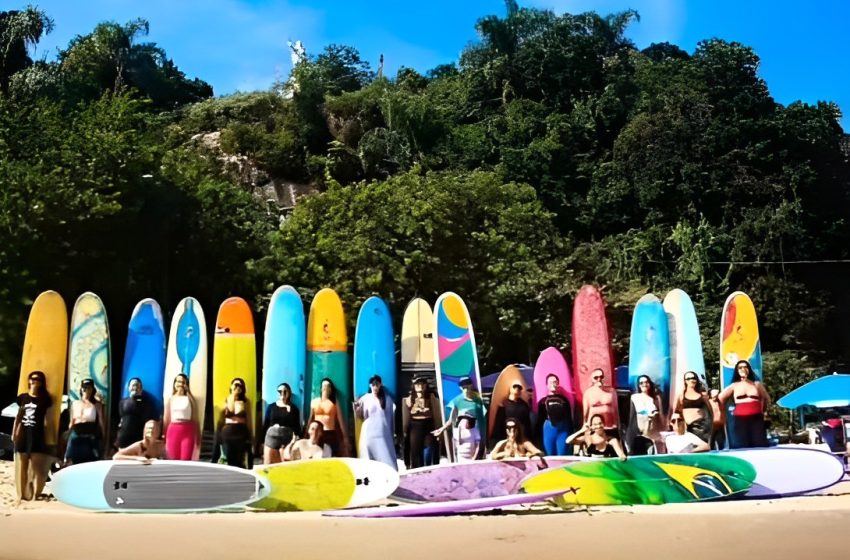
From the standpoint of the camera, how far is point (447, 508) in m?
8.39

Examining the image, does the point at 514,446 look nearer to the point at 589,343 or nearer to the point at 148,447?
the point at 589,343

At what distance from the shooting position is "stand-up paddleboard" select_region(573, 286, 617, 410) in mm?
9898

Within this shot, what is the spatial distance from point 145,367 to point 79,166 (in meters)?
6.83

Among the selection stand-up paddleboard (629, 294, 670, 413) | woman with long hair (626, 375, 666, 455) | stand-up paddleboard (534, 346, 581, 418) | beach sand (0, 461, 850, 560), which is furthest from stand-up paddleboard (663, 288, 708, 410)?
beach sand (0, 461, 850, 560)

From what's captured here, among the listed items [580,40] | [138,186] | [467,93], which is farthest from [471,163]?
[138,186]

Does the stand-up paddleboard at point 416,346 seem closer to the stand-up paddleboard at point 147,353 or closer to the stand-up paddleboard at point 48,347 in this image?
the stand-up paddleboard at point 147,353

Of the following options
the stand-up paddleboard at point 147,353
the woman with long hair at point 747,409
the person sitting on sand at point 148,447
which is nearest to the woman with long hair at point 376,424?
the person sitting on sand at point 148,447

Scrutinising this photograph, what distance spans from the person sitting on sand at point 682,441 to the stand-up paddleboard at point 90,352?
5971mm

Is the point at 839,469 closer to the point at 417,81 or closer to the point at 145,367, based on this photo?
the point at 145,367

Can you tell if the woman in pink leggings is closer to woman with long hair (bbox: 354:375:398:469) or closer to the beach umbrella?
woman with long hair (bbox: 354:375:398:469)

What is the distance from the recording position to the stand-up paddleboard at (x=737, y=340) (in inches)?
396

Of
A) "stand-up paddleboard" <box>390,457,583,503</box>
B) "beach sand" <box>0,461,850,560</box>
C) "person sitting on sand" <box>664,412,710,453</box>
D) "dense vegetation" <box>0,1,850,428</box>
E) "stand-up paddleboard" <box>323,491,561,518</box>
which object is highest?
"dense vegetation" <box>0,1,850,428</box>

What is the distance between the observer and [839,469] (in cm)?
885

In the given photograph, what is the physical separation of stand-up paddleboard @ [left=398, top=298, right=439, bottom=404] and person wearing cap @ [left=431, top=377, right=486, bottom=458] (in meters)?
0.42
